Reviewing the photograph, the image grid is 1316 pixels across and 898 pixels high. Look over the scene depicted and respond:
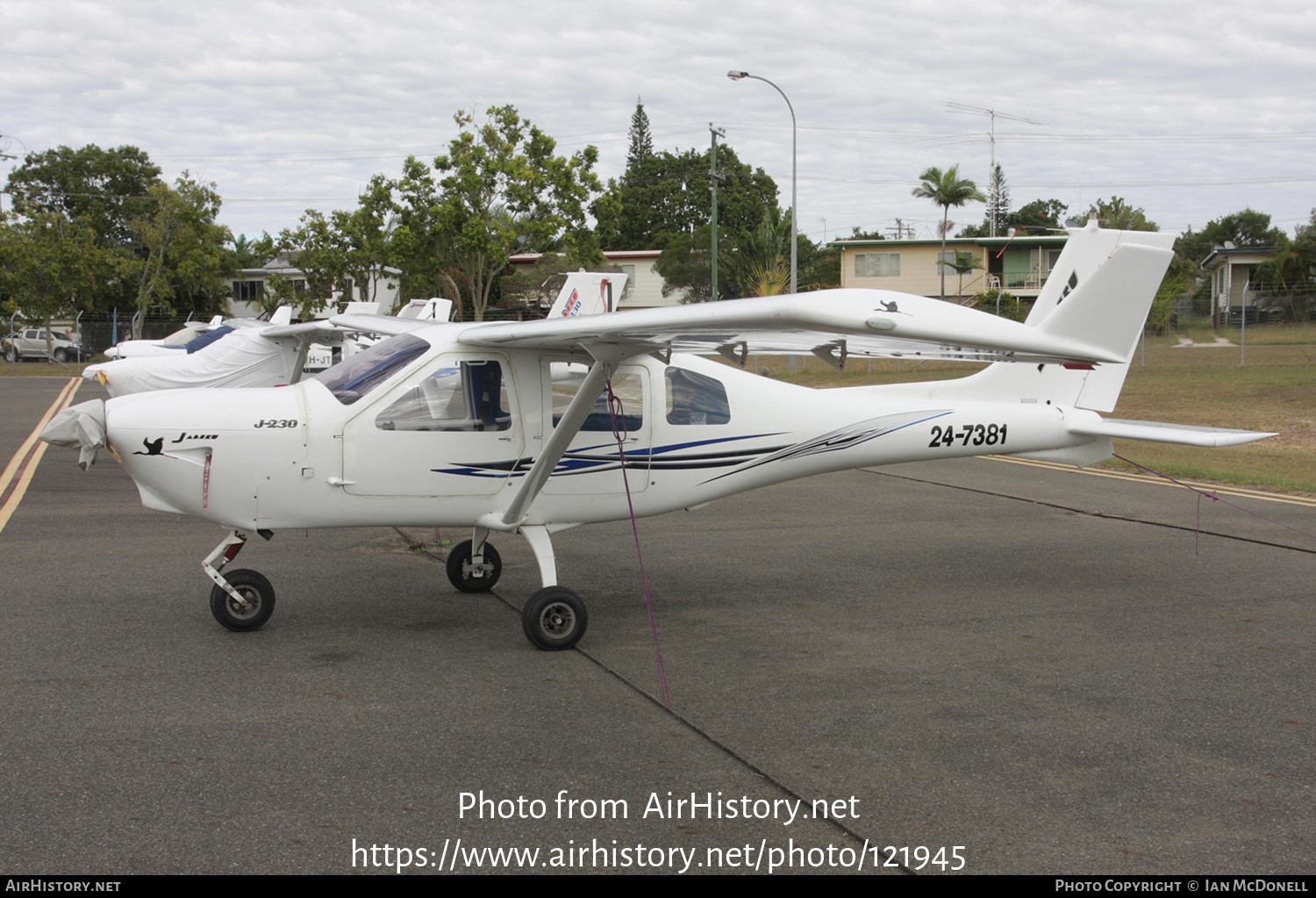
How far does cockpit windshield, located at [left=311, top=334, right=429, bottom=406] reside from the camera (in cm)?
673

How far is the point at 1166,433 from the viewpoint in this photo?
25.3 ft

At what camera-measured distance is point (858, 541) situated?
32.1 ft

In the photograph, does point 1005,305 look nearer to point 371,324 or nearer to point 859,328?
point 371,324

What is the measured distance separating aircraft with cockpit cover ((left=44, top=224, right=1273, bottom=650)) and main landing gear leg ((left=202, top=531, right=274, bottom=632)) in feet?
0.04

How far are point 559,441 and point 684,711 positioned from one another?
2036 mm

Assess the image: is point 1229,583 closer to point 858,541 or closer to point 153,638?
point 858,541

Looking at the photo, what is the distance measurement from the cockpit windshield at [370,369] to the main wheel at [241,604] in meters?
1.28

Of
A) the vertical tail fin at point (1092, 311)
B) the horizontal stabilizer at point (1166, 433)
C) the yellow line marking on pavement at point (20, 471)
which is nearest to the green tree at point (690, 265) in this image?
the yellow line marking on pavement at point (20, 471)

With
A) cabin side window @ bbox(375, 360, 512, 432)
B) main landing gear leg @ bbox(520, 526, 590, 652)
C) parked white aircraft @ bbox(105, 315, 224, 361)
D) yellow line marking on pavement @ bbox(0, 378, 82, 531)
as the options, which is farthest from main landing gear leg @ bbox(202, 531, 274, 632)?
parked white aircraft @ bbox(105, 315, 224, 361)

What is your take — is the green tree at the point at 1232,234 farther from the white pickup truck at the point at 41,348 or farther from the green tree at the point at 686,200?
the white pickup truck at the point at 41,348

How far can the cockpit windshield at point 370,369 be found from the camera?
6727mm

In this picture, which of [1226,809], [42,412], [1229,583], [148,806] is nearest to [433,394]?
[148,806]

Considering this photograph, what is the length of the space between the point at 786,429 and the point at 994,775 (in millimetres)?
3506

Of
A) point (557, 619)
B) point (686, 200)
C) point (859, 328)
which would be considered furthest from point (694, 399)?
point (686, 200)
